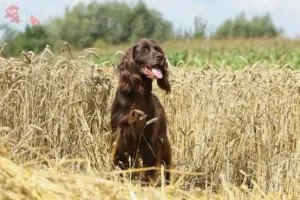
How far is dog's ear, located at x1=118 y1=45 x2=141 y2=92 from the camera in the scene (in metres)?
5.35

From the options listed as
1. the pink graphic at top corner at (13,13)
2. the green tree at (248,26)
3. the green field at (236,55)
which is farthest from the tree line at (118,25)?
the pink graphic at top corner at (13,13)

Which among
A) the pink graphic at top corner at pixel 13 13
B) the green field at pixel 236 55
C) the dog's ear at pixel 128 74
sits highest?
the pink graphic at top corner at pixel 13 13

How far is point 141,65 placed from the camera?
5496mm

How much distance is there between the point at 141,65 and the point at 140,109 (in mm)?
435

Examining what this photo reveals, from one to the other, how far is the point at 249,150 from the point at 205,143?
1.43 feet

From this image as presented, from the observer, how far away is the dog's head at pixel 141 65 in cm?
537

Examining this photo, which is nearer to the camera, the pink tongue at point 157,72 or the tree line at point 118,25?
the pink tongue at point 157,72

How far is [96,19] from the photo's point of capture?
5475 cm

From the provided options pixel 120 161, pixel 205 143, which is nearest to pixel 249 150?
pixel 205 143

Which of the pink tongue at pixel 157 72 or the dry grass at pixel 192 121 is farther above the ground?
the pink tongue at pixel 157 72

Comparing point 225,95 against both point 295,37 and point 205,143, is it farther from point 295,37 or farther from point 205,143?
point 295,37

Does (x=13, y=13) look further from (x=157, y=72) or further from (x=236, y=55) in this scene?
(x=236, y=55)

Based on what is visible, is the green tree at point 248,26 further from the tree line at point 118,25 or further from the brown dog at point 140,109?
the brown dog at point 140,109

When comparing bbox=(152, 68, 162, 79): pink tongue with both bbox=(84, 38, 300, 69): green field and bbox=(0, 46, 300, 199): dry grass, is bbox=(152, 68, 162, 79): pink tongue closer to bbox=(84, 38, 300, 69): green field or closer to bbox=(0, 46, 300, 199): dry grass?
bbox=(0, 46, 300, 199): dry grass
